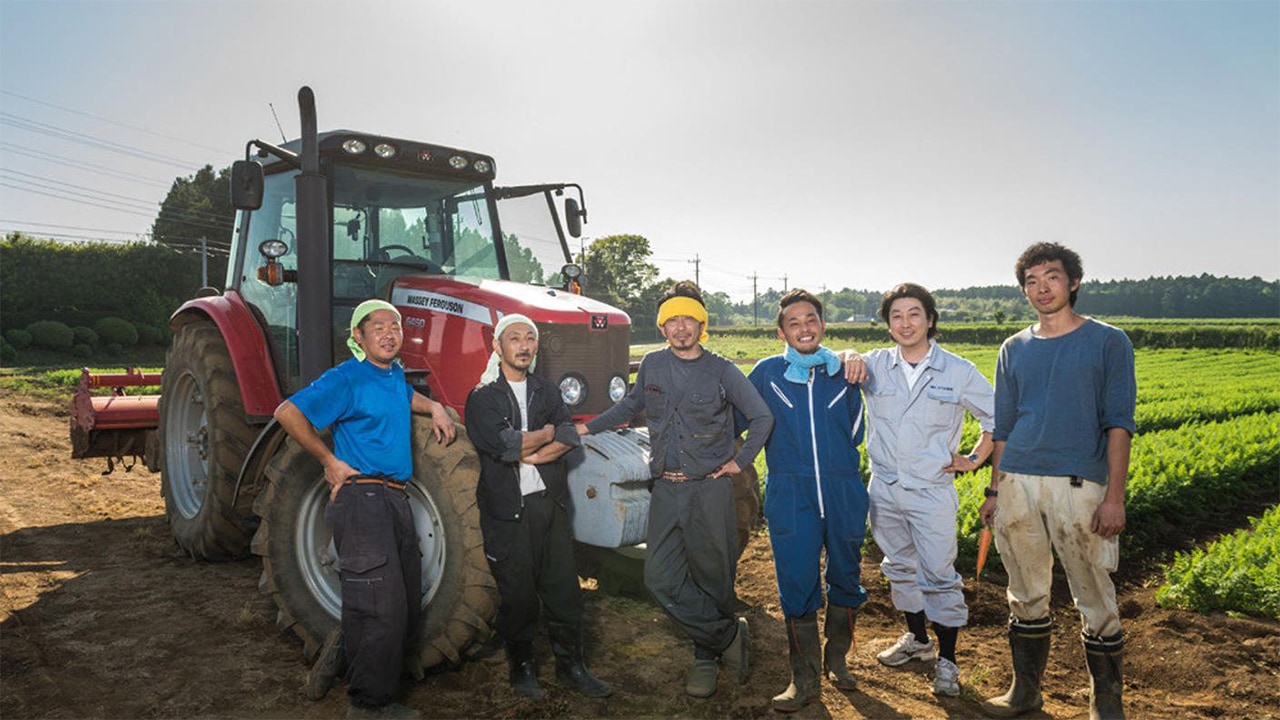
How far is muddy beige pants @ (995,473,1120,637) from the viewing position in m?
3.32

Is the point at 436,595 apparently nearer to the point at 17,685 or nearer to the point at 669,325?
the point at 669,325

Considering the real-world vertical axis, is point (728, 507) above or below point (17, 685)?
above

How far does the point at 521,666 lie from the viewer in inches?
141

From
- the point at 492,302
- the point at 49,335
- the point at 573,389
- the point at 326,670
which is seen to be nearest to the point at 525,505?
the point at 573,389

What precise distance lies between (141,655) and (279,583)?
0.84 meters

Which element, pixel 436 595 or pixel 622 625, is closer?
pixel 436 595

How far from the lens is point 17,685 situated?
3.58 meters

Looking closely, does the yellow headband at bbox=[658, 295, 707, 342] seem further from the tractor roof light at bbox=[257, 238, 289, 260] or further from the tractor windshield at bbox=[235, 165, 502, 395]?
the tractor roof light at bbox=[257, 238, 289, 260]

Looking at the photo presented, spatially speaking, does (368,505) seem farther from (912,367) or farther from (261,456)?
(912,367)

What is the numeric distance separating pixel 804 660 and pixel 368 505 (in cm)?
207

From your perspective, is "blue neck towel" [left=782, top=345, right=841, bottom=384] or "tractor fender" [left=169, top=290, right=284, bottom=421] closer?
"blue neck towel" [left=782, top=345, right=841, bottom=384]

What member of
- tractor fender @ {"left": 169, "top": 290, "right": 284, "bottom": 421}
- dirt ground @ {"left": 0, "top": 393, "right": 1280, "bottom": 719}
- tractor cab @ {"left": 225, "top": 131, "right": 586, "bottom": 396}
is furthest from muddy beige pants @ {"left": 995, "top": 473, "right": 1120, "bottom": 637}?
tractor fender @ {"left": 169, "top": 290, "right": 284, "bottom": 421}

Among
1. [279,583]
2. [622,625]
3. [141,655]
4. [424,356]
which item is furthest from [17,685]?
[622,625]

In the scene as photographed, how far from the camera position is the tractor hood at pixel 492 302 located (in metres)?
4.27
